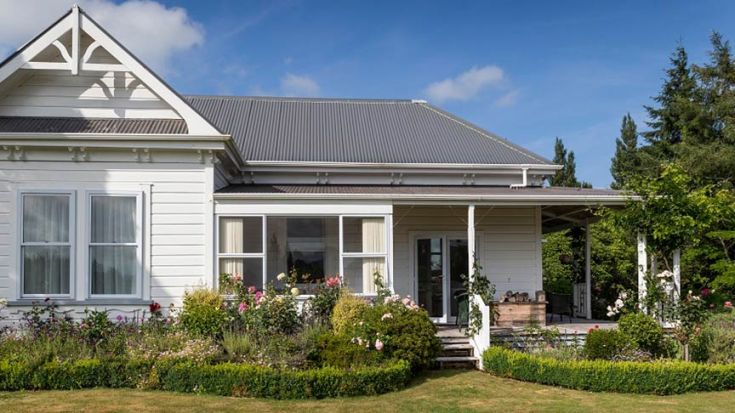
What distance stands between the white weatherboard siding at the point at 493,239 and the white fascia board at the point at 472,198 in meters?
1.76

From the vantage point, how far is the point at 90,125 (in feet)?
42.8

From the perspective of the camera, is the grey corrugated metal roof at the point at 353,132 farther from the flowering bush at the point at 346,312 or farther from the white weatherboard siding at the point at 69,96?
the flowering bush at the point at 346,312

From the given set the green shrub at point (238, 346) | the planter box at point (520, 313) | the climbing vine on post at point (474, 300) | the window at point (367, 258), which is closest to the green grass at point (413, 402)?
the green shrub at point (238, 346)

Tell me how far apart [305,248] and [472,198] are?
376 centimetres

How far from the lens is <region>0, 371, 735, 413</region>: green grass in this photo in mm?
9039

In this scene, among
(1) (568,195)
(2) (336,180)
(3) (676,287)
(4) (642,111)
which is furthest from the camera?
(4) (642,111)

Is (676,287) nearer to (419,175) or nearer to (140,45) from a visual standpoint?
(419,175)

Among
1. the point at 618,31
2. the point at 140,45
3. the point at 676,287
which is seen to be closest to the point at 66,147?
the point at 140,45

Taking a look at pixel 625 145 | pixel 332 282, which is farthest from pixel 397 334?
pixel 625 145

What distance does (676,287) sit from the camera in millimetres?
13422

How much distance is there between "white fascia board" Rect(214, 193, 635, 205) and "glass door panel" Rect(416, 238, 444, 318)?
2359 mm

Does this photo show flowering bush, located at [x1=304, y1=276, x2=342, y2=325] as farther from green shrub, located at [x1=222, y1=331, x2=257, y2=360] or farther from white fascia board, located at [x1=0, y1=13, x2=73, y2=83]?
white fascia board, located at [x1=0, y1=13, x2=73, y2=83]

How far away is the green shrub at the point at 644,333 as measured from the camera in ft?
38.5

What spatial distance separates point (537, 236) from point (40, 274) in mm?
11195
